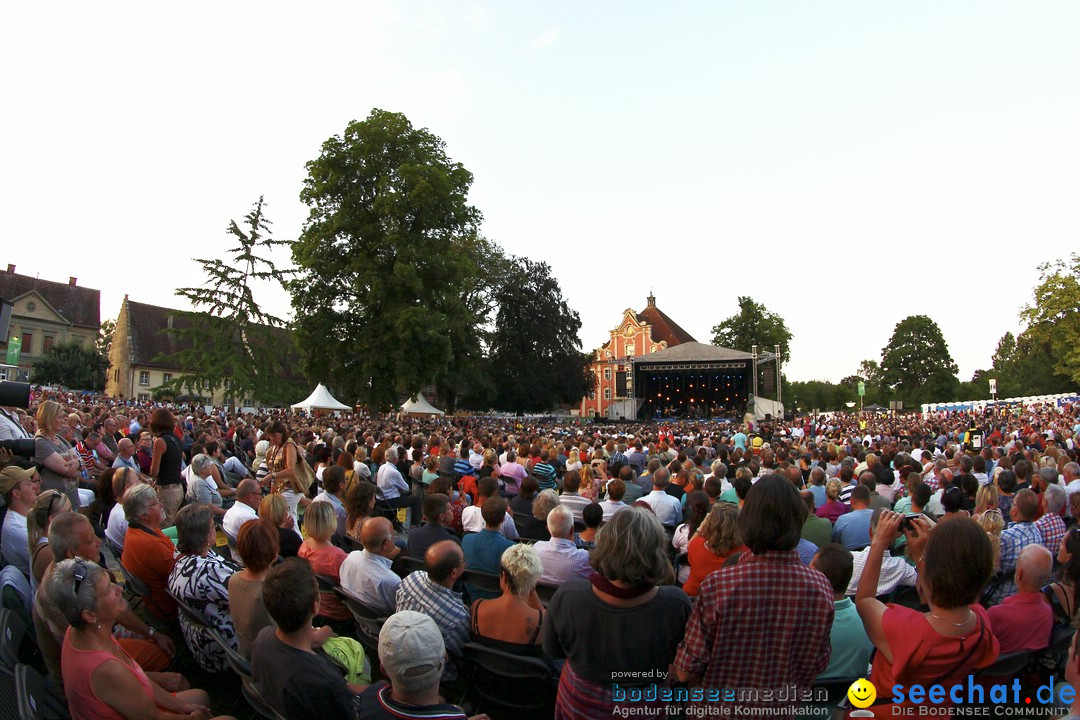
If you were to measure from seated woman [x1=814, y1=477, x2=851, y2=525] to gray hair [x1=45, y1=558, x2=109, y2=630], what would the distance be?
5808 millimetres

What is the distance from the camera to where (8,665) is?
2717 millimetres

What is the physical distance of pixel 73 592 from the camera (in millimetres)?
2660

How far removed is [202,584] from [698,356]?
41321mm

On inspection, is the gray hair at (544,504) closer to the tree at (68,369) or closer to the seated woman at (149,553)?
the seated woman at (149,553)

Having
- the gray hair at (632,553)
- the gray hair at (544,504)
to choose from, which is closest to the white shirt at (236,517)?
the gray hair at (544,504)

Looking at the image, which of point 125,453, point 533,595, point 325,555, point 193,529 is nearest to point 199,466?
point 125,453

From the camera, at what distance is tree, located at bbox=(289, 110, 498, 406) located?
1147 inches

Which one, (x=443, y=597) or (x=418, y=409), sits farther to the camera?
(x=418, y=409)

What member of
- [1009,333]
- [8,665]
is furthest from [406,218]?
[1009,333]

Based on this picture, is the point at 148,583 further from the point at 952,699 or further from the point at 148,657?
the point at 952,699

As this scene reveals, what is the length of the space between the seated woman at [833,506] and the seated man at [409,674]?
509cm

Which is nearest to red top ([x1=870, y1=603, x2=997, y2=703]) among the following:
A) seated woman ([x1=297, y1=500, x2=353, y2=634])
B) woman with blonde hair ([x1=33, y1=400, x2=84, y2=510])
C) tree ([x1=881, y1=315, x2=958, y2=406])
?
seated woman ([x1=297, y1=500, x2=353, y2=634])

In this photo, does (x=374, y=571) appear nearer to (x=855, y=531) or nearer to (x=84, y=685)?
(x=84, y=685)

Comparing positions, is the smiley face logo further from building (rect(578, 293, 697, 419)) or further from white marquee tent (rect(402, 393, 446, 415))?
building (rect(578, 293, 697, 419))
